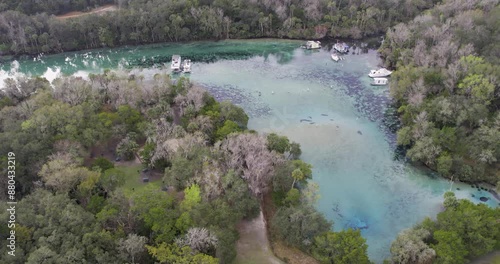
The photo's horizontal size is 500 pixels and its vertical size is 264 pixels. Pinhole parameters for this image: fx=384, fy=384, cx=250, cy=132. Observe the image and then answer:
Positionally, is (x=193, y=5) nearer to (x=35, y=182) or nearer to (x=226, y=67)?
(x=226, y=67)

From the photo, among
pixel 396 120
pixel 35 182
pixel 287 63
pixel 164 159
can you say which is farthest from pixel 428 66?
pixel 35 182

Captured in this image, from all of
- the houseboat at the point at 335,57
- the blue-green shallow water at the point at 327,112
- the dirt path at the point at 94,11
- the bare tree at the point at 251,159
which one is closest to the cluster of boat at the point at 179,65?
the blue-green shallow water at the point at 327,112

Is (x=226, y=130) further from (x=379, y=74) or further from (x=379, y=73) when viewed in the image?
(x=379, y=73)

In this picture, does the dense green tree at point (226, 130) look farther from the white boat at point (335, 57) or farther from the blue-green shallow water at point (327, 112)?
the white boat at point (335, 57)

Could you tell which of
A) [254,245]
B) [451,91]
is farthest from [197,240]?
[451,91]

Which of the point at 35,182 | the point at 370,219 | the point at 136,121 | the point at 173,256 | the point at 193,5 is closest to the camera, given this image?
the point at 173,256

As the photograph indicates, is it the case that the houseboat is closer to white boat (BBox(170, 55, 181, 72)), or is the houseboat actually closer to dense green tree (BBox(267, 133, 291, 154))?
white boat (BBox(170, 55, 181, 72))

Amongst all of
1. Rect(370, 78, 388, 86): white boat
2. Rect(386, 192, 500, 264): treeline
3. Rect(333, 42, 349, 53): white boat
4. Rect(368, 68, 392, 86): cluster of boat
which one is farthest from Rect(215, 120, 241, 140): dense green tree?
Rect(333, 42, 349, 53): white boat
